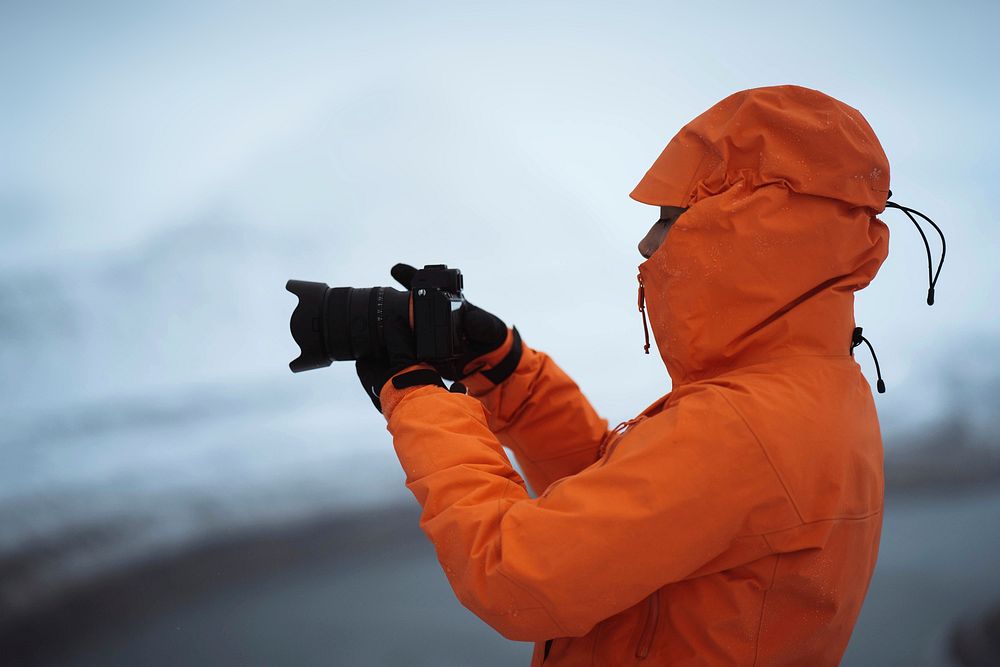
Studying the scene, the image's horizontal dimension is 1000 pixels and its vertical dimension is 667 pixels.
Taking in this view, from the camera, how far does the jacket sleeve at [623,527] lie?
0.64 meters

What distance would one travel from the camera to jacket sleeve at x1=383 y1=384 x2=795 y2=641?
0.64 m

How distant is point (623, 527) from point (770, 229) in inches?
12.4

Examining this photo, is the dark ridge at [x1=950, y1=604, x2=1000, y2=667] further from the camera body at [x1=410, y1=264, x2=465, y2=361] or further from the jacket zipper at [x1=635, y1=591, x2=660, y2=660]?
the camera body at [x1=410, y1=264, x2=465, y2=361]

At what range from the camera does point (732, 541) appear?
2.20 feet

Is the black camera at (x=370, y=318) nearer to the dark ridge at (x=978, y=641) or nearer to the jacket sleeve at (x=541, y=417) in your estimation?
the jacket sleeve at (x=541, y=417)

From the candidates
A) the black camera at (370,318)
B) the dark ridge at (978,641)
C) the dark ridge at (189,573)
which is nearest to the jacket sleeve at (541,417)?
the black camera at (370,318)

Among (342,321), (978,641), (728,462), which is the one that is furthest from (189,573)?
(978,641)

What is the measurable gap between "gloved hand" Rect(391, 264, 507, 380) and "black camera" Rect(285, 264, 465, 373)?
0.03 m

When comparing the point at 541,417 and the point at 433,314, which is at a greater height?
the point at 433,314

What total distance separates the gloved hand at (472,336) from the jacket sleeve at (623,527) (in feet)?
1.09

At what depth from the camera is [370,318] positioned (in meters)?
0.95

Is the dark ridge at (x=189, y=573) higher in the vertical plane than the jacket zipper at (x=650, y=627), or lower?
higher

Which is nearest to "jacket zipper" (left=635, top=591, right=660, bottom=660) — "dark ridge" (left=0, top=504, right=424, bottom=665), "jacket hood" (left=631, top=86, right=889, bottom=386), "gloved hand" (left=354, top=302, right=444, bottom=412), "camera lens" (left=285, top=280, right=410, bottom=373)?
"jacket hood" (left=631, top=86, right=889, bottom=386)

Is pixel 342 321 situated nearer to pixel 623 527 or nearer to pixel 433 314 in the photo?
pixel 433 314
